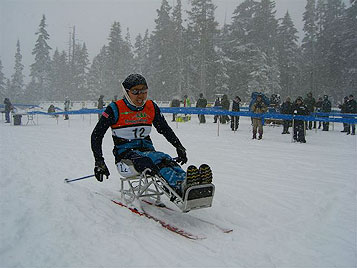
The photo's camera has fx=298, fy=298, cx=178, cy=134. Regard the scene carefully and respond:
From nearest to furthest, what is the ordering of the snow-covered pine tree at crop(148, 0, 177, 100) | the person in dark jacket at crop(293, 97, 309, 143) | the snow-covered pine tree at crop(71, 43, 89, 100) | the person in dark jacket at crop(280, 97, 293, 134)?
1. the person in dark jacket at crop(293, 97, 309, 143)
2. the person in dark jacket at crop(280, 97, 293, 134)
3. the snow-covered pine tree at crop(148, 0, 177, 100)
4. the snow-covered pine tree at crop(71, 43, 89, 100)

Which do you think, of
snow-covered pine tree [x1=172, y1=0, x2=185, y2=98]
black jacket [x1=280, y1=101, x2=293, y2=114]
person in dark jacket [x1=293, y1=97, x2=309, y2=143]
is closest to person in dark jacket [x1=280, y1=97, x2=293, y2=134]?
black jacket [x1=280, y1=101, x2=293, y2=114]

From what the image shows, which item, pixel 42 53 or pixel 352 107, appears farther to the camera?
pixel 42 53

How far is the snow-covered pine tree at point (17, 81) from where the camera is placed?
63.3 meters


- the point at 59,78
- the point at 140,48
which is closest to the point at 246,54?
the point at 140,48

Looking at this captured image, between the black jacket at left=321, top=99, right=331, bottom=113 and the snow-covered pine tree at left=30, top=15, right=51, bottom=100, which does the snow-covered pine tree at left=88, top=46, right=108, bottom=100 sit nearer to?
the snow-covered pine tree at left=30, top=15, right=51, bottom=100

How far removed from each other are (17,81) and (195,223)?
2821 inches

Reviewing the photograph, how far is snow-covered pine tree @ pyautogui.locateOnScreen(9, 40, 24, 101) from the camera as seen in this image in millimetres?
63300

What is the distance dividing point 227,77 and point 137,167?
38.6 meters

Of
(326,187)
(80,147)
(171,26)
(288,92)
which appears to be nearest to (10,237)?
(326,187)

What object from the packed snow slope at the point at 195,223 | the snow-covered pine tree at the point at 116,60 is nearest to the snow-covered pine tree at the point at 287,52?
the snow-covered pine tree at the point at 116,60

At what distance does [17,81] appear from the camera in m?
65.3

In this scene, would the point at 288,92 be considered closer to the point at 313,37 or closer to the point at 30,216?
the point at 313,37

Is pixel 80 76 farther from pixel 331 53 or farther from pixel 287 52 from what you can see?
pixel 331 53

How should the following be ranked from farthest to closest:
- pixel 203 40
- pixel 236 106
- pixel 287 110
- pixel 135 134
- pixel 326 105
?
pixel 203 40 < pixel 326 105 < pixel 236 106 < pixel 287 110 < pixel 135 134
